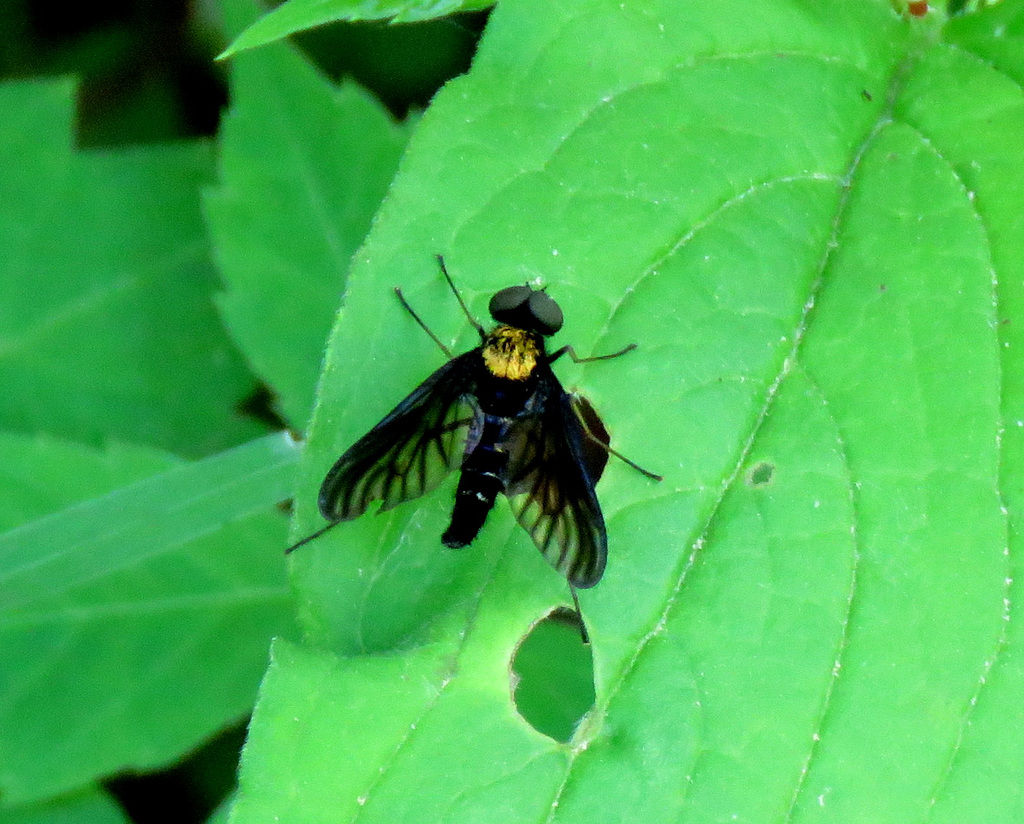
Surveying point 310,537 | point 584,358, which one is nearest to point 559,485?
point 584,358

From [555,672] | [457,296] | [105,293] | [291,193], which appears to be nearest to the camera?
[457,296]

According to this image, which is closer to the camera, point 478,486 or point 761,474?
point 761,474

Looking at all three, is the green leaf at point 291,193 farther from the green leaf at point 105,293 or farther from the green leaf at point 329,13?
the green leaf at point 329,13

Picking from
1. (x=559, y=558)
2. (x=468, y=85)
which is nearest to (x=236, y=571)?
(x=559, y=558)

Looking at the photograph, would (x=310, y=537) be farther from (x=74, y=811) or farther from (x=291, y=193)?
(x=74, y=811)

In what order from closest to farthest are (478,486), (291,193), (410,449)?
(478,486)
(410,449)
(291,193)

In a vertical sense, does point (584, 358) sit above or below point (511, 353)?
above

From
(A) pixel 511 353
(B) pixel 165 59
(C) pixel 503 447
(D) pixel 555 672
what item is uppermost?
(A) pixel 511 353
